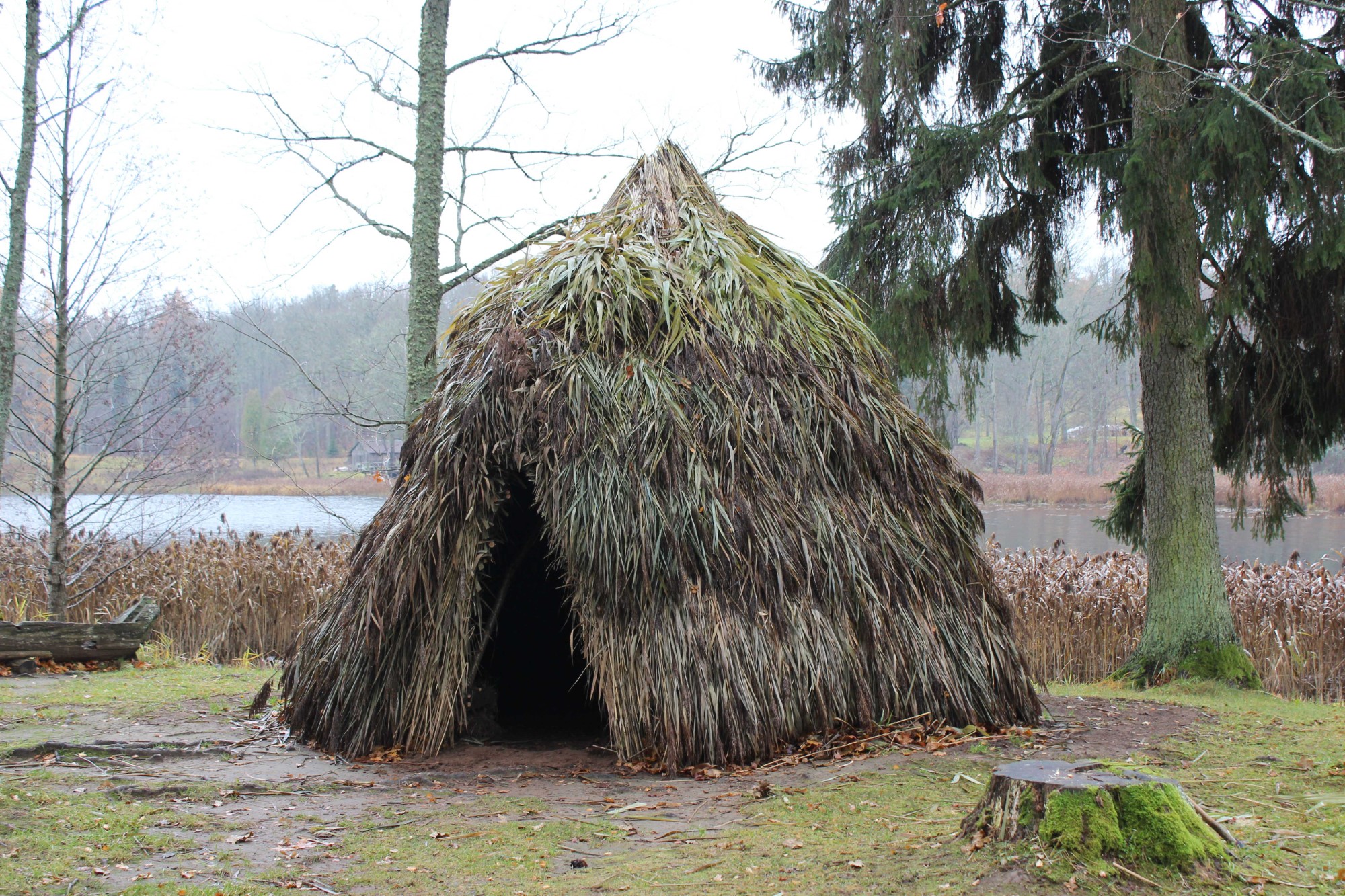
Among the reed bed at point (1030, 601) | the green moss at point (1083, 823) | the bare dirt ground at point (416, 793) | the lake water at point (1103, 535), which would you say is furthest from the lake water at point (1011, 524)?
the green moss at point (1083, 823)

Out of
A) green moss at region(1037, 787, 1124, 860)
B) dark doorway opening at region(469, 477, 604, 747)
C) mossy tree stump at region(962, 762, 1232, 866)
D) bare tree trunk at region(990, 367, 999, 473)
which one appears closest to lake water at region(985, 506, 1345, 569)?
dark doorway opening at region(469, 477, 604, 747)

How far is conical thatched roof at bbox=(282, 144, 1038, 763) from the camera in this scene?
5535 millimetres

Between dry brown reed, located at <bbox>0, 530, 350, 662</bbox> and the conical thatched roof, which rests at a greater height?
the conical thatched roof

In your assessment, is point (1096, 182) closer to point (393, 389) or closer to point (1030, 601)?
point (1030, 601)

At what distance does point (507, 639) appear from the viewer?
28.0 ft

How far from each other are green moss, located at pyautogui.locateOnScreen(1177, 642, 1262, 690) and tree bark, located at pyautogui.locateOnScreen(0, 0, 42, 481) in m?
9.24

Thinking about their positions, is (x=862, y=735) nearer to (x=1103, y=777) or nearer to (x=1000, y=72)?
(x=1103, y=777)

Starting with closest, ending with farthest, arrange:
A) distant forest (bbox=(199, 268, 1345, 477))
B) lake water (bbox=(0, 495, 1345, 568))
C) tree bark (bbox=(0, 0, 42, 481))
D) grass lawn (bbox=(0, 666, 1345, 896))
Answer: grass lawn (bbox=(0, 666, 1345, 896)), tree bark (bbox=(0, 0, 42, 481)), distant forest (bbox=(199, 268, 1345, 477)), lake water (bbox=(0, 495, 1345, 568))

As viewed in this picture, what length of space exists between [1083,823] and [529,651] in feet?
20.1

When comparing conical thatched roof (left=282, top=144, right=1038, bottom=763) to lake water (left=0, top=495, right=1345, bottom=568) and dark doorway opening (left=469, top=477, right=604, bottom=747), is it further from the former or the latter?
lake water (left=0, top=495, right=1345, bottom=568)

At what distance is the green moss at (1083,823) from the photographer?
3.03 m

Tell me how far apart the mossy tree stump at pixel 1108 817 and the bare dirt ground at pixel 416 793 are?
0.65ft

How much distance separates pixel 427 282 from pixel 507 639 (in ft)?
11.2

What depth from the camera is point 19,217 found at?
6355 mm
